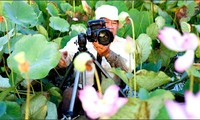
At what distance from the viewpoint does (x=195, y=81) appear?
0.69 metres

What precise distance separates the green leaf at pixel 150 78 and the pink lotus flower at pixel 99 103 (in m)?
0.21

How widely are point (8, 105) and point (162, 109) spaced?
0.25 metres

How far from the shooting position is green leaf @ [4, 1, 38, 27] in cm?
87

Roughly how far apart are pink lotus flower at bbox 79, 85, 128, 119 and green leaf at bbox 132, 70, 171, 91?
0.21 metres

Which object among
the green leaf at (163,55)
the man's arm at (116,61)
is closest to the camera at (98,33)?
the man's arm at (116,61)

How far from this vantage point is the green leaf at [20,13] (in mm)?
872

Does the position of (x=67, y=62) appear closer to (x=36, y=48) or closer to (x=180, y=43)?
(x=36, y=48)

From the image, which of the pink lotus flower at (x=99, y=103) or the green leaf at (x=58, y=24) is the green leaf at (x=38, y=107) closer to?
the pink lotus flower at (x=99, y=103)

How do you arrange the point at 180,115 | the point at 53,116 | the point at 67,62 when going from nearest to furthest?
the point at 180,115 < the point at 53,116 < the point at 67,62

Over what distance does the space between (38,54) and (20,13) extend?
22 cm

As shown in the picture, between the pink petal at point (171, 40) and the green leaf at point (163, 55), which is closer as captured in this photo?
the pink petal at point (171, 40)

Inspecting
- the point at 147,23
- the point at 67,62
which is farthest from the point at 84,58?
the point at 147,23

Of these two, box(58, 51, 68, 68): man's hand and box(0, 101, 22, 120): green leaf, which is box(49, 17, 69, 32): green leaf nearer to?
box(58, 51, 68, 68): man's hand

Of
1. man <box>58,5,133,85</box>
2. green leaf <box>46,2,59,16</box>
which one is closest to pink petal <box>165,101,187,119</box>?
man <box>58,5,133,85</box>
